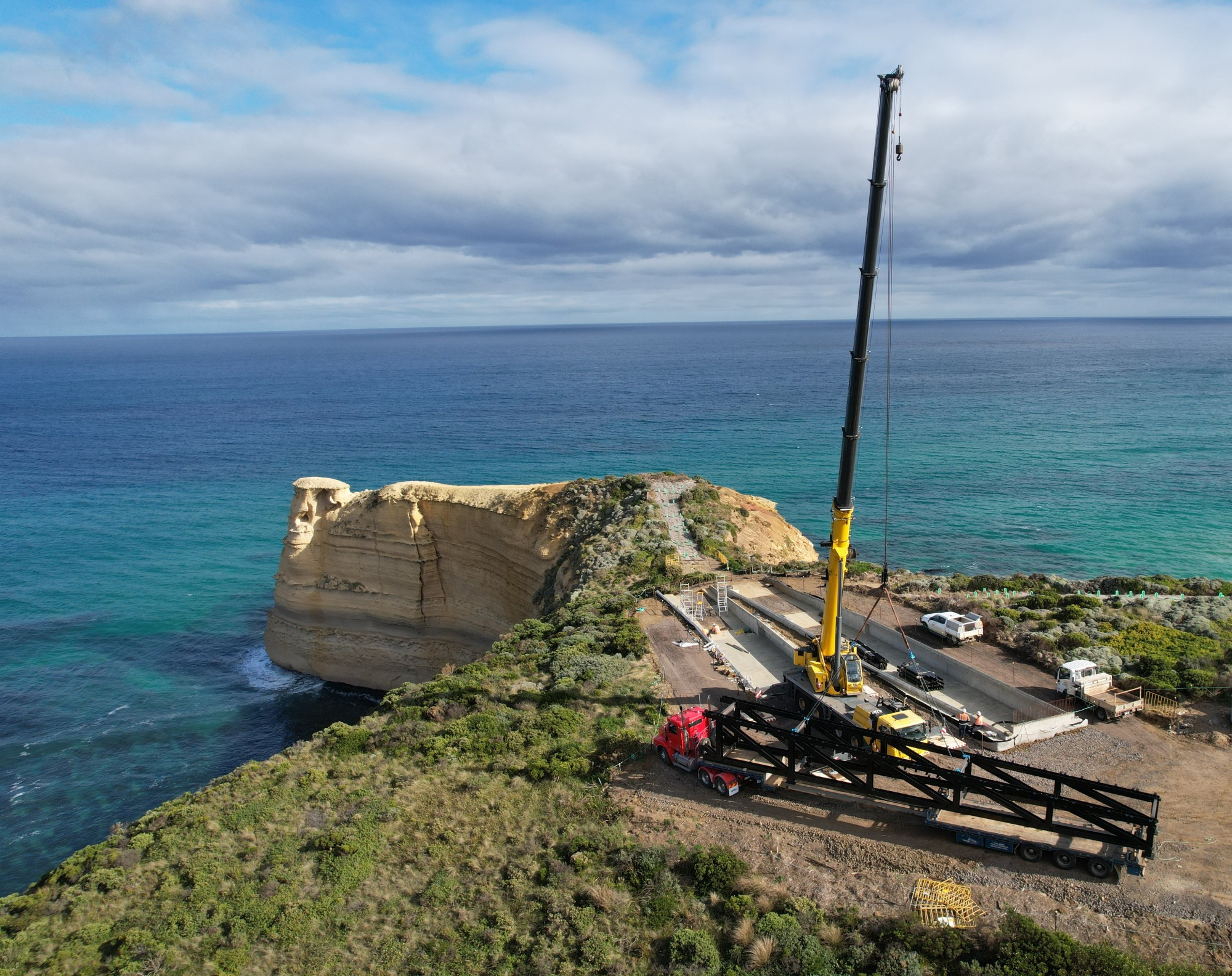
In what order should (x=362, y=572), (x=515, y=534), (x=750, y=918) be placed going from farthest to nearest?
(x=362, y=572), (x=515, y=534), (x=750, y=918)

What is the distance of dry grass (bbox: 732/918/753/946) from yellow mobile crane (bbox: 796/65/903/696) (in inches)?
306

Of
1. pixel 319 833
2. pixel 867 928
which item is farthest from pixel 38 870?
pixel 867 928

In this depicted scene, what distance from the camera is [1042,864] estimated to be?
14469 millimetres

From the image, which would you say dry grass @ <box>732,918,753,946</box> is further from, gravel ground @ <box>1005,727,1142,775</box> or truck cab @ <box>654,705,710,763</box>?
gravel ground @ <box>1005,727,1142,775</box>

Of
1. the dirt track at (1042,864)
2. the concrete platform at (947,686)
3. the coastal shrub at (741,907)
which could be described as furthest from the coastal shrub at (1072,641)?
the coastal shrub at (741,907)

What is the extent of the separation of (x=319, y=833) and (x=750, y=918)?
33.7ft

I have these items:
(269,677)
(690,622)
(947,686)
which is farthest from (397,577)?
(947,686)

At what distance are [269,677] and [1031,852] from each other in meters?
44.9

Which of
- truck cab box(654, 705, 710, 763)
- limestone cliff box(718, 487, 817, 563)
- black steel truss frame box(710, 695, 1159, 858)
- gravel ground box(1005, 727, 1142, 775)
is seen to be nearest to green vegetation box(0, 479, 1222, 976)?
truck cab box(654, 705, 710, 763)

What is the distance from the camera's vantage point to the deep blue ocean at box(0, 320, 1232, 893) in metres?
39.7

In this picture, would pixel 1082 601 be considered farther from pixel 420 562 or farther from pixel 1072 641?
pixel 420 562

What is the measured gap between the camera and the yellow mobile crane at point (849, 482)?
649 inches

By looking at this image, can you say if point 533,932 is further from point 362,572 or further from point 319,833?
point 362,572

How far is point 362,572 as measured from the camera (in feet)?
155
